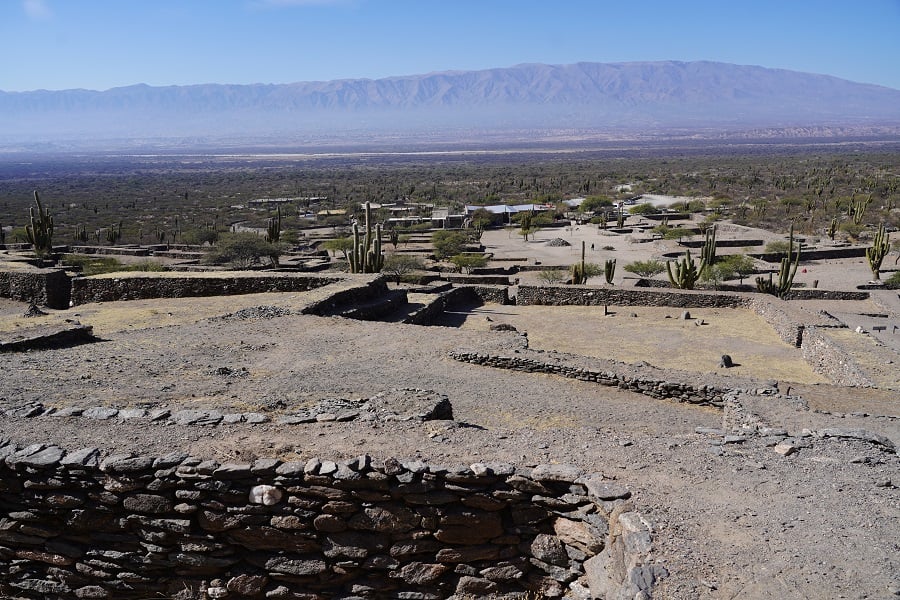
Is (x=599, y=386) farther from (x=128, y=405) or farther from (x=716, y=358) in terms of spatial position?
(x=128, y=405)

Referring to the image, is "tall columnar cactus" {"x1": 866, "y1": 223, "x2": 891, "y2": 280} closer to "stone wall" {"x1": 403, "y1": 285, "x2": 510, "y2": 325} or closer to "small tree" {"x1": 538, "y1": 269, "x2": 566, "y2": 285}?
"small tree" {"x1": 538, "y1": 269, "x2": 566, "y2": 285}

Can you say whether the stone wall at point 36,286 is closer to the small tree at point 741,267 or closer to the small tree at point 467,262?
the small tree at point 467,262

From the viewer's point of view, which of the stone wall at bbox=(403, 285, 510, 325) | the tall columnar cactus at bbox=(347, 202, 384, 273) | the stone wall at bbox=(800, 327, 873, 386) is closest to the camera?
the stone wall at bbox=(800, 327, 873, 386)

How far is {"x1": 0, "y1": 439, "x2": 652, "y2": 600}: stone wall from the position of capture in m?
5.91

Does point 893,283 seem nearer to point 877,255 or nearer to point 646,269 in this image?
point 877,255

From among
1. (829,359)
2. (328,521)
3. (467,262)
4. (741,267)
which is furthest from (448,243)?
(328,521)

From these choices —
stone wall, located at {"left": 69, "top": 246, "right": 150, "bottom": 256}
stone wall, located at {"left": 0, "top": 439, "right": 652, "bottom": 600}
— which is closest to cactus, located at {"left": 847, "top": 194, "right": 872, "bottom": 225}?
stone wall, located at {"left": 69, "top": 246, "right": 150, "bottom": 256}

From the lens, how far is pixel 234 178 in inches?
5143

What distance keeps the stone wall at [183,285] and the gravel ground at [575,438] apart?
6.57 meters

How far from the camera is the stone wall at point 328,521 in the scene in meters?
5.91

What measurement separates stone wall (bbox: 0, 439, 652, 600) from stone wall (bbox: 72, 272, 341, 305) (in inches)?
537

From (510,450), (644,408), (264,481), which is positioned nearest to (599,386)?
(644,408)

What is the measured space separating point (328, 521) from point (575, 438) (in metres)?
2.54

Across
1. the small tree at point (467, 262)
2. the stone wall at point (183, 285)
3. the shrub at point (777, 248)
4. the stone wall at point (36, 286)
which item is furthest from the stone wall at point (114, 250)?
the shrub at point (777, 248)
